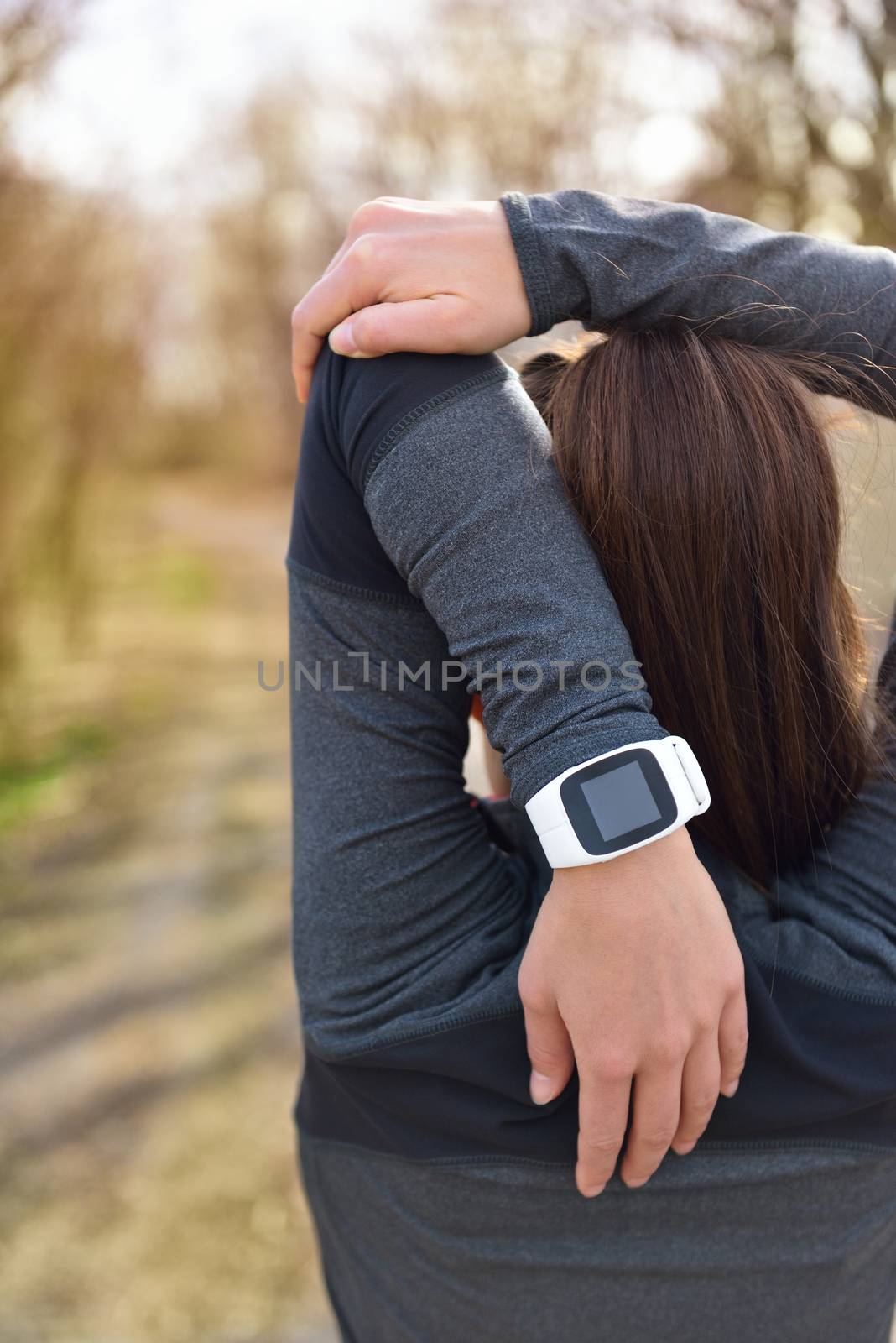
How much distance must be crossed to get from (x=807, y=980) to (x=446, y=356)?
0.71 metres

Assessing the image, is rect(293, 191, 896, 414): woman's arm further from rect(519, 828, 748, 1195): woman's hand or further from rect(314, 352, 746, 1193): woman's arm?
rect(519, 828, 748, 1195): woman's hand

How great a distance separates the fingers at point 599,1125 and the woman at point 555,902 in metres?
0.04

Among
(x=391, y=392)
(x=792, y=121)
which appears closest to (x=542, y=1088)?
(x=391, y=392)

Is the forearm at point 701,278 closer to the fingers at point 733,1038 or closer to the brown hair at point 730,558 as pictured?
the brown hair at point 730,558

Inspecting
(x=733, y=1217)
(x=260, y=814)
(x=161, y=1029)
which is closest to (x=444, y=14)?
(x=260, y=814)

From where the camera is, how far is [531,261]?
93cm

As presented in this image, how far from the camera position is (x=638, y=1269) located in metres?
0.98

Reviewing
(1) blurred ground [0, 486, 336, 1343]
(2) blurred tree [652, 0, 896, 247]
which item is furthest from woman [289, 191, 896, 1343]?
(2) blurred tree [652, 0, 896, 247]

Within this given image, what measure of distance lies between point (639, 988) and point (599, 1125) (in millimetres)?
159

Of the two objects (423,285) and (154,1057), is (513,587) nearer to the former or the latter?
(423,285)

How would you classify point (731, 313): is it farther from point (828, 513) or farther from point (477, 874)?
point (477, 874)

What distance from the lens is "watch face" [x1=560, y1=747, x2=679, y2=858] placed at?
792 millimetres

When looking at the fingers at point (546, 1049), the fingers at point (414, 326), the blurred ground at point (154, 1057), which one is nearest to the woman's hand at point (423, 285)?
the fingers at point (414, 326)

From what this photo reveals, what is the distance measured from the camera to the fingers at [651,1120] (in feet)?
2.79
